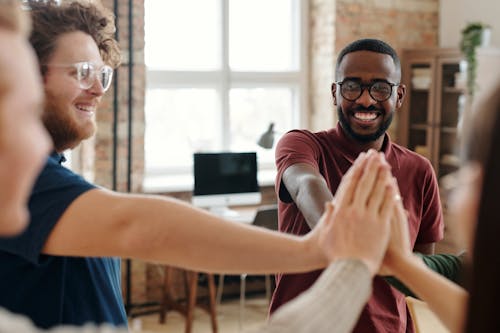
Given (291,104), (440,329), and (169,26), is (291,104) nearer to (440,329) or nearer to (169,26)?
(169,26)

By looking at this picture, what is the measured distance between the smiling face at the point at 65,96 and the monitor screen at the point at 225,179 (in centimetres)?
374

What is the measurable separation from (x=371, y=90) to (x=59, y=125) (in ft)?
3.25

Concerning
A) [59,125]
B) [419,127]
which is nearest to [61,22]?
[59,125]

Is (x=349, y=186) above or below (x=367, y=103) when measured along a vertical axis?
below

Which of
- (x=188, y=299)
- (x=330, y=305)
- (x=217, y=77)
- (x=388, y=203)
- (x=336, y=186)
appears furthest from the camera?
(x=217, y=77)

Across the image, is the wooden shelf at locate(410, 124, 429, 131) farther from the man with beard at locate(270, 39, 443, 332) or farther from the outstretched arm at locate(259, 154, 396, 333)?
the outstretched arm at locate(259, 154, 396, 333)

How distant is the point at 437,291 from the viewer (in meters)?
1.19

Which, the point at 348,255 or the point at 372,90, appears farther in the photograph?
the point at 372,90

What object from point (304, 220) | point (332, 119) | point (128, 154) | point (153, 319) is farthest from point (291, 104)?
point (304, 220)

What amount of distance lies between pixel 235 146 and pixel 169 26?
1248 mm

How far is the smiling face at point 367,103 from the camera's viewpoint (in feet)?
6.78

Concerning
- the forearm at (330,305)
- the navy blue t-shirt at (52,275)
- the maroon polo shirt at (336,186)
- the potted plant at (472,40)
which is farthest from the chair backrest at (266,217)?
the forearm at (330,305)

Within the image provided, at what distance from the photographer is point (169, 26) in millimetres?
5980

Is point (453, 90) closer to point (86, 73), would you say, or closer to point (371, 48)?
point (371, 48)
